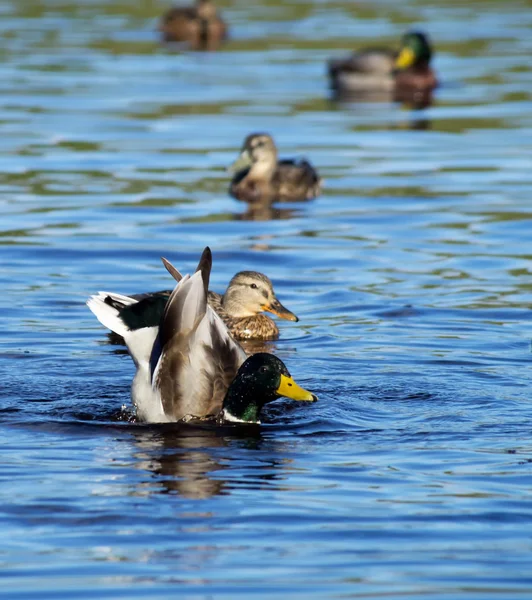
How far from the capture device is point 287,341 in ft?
37.0

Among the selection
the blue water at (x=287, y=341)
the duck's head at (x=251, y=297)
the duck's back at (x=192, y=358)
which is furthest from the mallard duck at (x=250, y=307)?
the duck's back at (x=192, y=358)

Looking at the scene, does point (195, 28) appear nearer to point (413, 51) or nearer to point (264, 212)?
point (413, 51)

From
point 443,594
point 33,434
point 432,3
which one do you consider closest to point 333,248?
point 33,434

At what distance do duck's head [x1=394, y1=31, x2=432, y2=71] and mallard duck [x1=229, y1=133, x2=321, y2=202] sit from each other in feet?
28.7

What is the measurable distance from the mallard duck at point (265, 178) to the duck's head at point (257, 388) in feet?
28.2

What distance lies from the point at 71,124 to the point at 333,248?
855 centimetres

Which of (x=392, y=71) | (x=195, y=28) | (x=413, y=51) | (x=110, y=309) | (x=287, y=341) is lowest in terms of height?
(x=287, y=341)

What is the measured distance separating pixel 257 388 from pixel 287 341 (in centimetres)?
276

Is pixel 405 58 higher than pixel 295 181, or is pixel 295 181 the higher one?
pixel 405 58

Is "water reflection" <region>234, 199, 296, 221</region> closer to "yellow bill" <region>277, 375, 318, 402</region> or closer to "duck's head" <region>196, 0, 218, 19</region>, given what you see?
"yellow bill" <region>277, 375, 318, 402</region>

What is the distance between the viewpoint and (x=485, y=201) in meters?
16.5

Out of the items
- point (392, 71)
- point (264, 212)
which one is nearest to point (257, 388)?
point (264, 212)

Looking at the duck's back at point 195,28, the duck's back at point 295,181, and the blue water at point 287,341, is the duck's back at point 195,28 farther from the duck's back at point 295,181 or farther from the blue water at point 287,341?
the duck's back at point 295,181

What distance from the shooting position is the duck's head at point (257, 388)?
8.52 meters
